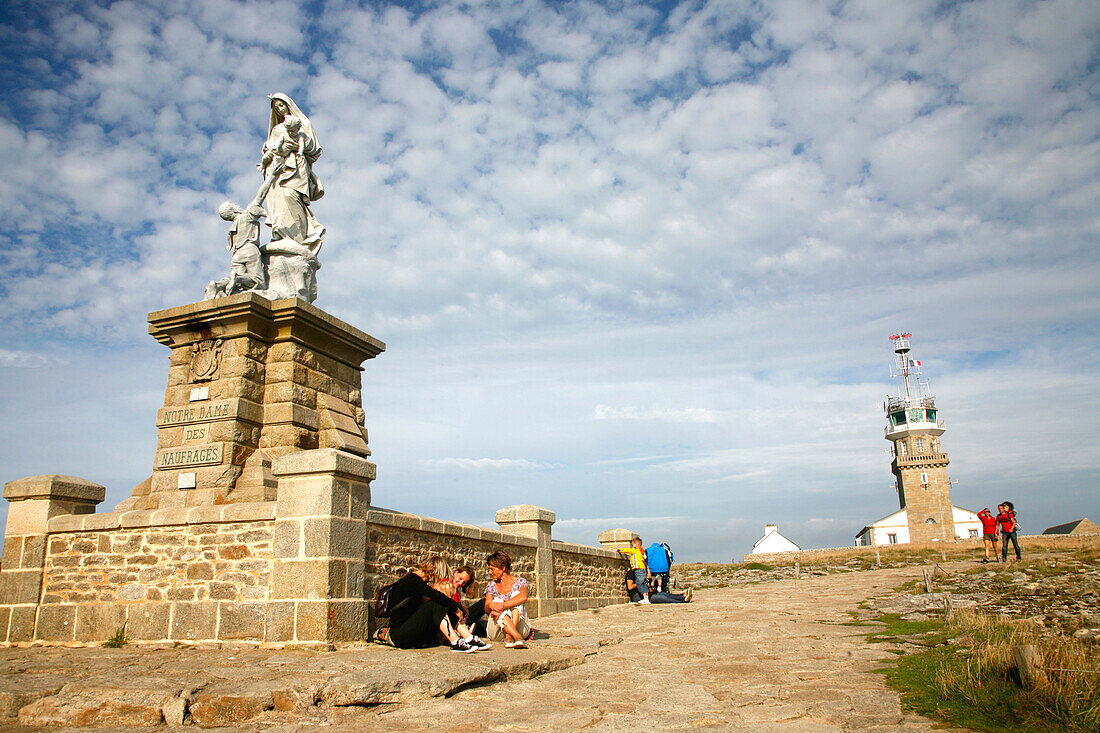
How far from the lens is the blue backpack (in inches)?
564

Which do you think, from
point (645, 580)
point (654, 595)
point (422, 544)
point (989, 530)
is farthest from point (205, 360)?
point (989, 530)

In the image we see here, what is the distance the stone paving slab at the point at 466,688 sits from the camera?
439 cm

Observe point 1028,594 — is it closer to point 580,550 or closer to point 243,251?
point 580,550

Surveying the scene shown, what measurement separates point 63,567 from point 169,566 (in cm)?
158

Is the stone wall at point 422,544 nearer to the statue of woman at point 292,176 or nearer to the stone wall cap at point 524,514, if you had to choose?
the stone wall cap at point 524,514

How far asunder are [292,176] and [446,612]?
683 centimetres

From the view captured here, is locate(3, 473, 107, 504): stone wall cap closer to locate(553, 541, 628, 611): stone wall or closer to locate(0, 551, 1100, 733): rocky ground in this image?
locate(0, 551, 1100, 733): rocky ground

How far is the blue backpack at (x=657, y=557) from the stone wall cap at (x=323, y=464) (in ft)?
27.8

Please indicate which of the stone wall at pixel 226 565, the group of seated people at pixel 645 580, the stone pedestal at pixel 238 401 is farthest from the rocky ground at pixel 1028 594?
the stone pedestal at pixel 238 401

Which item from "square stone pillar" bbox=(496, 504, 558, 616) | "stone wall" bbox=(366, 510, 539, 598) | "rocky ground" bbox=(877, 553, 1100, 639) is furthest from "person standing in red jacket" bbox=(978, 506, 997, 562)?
"stone wall" bbox=(366, 510, 539, 598)

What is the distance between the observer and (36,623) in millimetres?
7910

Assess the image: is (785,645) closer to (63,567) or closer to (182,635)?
(182,635)

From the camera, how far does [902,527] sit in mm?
68812

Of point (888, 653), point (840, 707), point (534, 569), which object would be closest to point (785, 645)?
point (888, 653)
